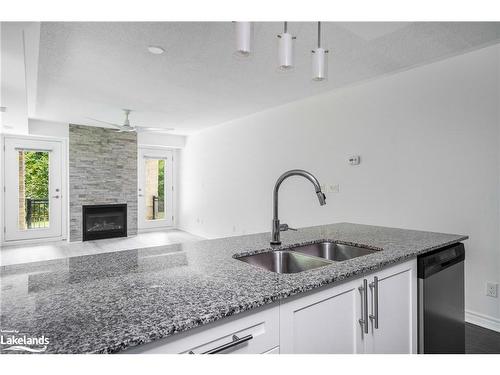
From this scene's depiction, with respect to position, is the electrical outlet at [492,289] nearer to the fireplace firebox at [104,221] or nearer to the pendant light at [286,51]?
the pendant light at [286,51]

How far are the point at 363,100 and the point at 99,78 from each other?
123 inches

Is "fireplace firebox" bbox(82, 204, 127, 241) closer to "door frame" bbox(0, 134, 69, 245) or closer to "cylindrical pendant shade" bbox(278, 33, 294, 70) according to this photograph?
"door frame" bbox(0, 134, 69, 245)

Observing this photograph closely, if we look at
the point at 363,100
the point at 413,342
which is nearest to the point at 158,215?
the point at 363,100

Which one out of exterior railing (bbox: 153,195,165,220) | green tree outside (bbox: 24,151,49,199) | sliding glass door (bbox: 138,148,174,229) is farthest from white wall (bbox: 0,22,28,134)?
exterior railing (bbox: 153,195,165,220)

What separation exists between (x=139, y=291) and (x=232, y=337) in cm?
33

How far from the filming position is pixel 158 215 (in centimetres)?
773

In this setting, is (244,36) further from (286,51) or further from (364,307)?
(364,307)

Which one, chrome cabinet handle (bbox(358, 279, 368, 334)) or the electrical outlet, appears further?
the electrical outlet

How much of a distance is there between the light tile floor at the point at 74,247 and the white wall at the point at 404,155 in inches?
89.3

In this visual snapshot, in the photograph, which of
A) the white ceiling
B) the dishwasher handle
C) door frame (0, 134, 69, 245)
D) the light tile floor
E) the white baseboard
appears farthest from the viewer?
door frame (0, 134, 69, 245)

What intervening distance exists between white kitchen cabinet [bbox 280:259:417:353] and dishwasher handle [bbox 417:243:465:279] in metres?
0.05

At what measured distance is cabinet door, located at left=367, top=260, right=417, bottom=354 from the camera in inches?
52.8

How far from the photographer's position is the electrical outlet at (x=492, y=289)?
2.54m

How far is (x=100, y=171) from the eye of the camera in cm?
638
